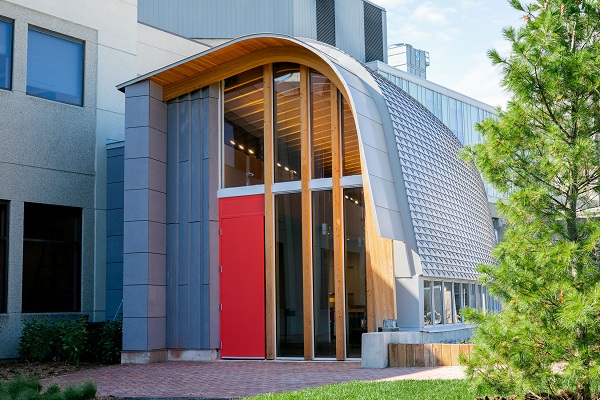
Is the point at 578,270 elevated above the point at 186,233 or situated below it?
below

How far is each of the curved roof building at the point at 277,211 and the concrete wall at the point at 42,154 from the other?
7.90ft

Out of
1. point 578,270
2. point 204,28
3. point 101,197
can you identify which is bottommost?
point 578,270

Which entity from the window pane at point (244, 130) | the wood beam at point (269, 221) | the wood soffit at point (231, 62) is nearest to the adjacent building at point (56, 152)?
the wood soffit at point (231, 62)

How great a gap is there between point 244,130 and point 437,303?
5.31m

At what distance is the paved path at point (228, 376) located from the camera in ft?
33.9

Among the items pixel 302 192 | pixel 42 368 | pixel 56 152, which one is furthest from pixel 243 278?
pixel 56 152

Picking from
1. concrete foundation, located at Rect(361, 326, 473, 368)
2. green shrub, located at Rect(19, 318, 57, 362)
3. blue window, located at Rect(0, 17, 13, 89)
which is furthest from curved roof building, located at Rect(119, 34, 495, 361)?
blue window, located at Rect(0, 17, 13, 89)

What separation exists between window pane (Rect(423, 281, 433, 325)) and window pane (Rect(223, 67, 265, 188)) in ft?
12.9

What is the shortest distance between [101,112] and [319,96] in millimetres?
6266

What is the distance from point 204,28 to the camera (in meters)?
35.7

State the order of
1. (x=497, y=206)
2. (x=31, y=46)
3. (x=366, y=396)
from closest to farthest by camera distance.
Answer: (x=497, y=206) < (x=366, y=396) < (x=31, y=46)

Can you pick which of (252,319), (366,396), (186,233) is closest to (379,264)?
(252,319)

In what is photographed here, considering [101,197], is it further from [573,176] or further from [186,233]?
[573,176]

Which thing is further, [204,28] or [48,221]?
[204,28]
